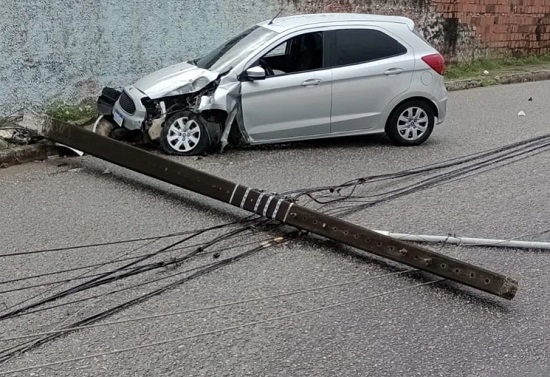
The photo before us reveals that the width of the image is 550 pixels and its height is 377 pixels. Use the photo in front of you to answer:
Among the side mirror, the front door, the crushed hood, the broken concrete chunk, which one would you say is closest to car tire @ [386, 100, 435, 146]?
the front door

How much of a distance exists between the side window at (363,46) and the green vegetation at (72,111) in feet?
13.2

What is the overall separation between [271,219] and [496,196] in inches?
104

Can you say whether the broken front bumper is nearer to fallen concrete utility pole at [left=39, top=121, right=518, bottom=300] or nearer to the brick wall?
fallen concrete utility pole at [left=39, top=121, right=518, bottom=300]

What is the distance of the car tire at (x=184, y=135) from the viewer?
839 cm

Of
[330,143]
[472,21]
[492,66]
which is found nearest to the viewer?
[330,143]

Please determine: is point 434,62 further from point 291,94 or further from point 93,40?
point 93,40

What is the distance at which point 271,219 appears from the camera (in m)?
6.15

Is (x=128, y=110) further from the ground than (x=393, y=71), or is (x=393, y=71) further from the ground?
(x=393, y=71)

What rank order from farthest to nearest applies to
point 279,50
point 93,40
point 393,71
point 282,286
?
point 93,40
point 393,71
point 279,50
point 282,286

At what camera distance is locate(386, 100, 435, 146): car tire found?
30.3 ft

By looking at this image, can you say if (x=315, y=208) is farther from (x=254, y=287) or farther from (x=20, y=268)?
(x=20, y=268)

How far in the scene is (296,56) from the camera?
345 inches

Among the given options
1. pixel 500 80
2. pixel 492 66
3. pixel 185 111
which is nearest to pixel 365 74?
pixel 185 111

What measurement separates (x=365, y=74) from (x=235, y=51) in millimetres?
1760
